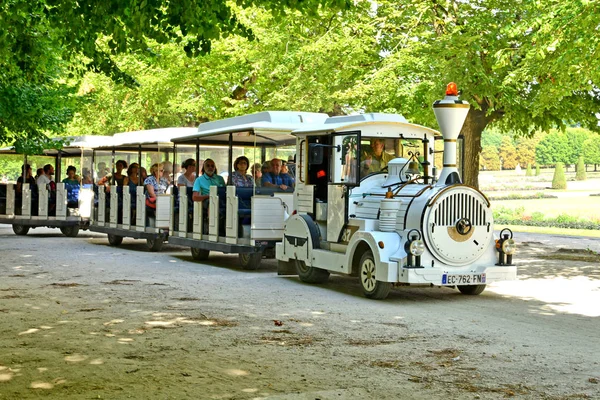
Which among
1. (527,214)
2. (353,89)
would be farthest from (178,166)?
(527,214)

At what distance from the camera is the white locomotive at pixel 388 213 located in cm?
1290

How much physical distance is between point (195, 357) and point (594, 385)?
346 centimetres

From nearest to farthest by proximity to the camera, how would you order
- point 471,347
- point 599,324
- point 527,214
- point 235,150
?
point 471,347 → point 599,324 → point 235,150 → point 527,214

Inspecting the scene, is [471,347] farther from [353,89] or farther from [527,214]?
[527,214]

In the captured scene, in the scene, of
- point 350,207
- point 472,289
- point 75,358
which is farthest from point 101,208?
point 75,358

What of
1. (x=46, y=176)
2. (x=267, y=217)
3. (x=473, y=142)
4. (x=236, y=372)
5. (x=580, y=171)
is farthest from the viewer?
(x=580, y=171)

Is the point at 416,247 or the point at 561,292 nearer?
the point at 416,247

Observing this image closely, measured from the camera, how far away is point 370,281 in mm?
13305

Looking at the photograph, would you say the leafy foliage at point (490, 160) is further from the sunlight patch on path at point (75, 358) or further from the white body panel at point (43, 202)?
the sunlight patch on path at point (75, 358)

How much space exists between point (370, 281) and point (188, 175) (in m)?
9.17

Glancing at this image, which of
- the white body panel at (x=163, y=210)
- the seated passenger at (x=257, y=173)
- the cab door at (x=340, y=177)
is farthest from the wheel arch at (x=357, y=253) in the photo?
the white body panel at (x=163, y=210)

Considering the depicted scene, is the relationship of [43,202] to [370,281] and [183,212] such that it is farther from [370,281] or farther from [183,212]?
[370,281]

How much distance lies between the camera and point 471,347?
935 cm

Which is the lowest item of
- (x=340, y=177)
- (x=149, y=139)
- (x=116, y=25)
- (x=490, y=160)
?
(x=340, y=177)
